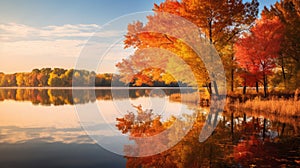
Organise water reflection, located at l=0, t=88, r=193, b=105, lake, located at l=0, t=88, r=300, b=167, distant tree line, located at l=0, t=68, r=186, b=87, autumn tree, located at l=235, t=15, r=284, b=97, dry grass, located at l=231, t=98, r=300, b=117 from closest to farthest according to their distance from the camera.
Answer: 1. lake, located at l=0, t=88, r=300, b=167
2. dry grass, located at l=231, t=98, r=300, b=117
3. autumn tree, located at l=235, t=15, r=284, b=97
4. water reflection, located at l=0, t=88, r=193, b=105
5. distant tree line, located at l=0, t=68, r=186, b=87

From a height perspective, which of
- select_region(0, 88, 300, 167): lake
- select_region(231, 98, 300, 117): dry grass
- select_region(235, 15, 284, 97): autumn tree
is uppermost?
select_region(235, 15, 284, 97): autumn tree

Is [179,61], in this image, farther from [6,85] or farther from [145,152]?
[6,85]

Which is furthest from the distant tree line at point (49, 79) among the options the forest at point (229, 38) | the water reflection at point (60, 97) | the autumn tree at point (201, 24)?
the autumn tree at point (201, 24)

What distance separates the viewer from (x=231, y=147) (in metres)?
11.8

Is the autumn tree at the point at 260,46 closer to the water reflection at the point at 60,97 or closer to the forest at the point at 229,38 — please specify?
the forest at the point at 229,38

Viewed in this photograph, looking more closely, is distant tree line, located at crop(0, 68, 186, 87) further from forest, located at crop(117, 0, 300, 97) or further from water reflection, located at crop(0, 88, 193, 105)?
forest, located at crop(117, 0, 300, 97)

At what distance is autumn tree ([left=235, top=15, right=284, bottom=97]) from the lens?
2873 cm

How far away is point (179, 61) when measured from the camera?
26.1 meters

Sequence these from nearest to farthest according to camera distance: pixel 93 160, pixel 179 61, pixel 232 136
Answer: pixel 93 160 → pixel 232 136 → pixel 179 61

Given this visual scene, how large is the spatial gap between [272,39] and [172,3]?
405 inches

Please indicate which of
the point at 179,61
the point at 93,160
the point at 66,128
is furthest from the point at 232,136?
the point at 179,61

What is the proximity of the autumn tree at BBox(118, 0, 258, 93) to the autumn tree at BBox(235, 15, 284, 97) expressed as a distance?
1.41 m

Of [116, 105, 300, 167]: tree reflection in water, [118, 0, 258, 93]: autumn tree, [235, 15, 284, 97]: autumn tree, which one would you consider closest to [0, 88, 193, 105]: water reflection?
[118, 0, 258, 93]: autumn tree

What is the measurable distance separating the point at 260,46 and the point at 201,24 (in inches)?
274
